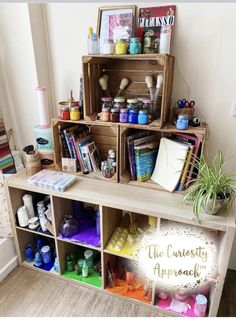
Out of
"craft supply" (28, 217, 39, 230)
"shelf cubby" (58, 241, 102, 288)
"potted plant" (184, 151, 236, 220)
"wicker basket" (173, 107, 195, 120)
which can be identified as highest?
"wicker basket" (173, 107, 195, 120)

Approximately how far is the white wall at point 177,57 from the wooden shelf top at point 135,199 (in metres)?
0.44

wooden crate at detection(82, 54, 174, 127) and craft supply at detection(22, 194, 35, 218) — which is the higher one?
wooden crate at detection(82, 54, 174, 127)

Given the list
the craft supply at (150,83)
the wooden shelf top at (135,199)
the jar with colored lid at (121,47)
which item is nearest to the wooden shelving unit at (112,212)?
the wooden shelf top at (135,199)

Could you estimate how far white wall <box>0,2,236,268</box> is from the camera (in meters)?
1.27

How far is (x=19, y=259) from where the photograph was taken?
1732 millimetres

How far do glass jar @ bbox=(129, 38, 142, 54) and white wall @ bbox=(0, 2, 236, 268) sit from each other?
0.78ft

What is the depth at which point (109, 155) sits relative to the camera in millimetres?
1474

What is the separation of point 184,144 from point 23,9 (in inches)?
49.7

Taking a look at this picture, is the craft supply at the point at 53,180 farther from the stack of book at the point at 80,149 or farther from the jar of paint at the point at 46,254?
the jar of paint at the point at 46,254

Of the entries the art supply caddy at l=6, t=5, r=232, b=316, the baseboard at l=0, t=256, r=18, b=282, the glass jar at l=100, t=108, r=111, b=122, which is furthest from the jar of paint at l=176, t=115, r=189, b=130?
the baseboard at l=0, t=256, r=18, b=282

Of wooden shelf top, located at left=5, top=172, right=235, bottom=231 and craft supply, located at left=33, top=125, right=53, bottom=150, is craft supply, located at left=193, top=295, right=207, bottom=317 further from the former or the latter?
craft supply, located at left=33, top=125, right=53, bottom=150

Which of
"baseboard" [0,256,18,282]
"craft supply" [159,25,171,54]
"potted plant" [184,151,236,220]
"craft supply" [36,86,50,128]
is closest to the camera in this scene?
"potted plant" [184,151,236,220]

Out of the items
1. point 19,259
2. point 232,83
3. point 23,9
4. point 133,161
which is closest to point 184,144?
point 133,161

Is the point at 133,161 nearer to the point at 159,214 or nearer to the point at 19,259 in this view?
the point at 159,214
